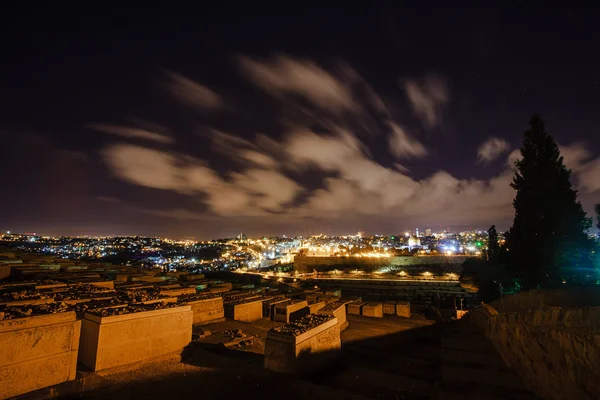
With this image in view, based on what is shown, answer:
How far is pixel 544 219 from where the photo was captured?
63.2 ft

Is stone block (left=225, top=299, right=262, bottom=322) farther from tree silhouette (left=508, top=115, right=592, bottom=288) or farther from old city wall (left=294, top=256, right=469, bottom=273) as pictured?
old city wall (left=294, top=256, right=469, bottom=273)

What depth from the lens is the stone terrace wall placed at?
4133 mm

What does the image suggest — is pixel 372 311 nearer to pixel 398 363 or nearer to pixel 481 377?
pixel 398 363

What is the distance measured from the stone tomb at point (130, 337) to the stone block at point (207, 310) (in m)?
2.85

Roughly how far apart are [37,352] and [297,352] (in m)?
4.90

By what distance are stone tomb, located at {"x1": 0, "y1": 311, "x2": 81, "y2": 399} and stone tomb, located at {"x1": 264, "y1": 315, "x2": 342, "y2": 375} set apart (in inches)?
152

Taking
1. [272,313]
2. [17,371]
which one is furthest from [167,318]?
[272,313]

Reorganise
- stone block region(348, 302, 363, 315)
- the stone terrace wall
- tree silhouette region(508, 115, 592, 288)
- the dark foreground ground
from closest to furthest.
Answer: the stone terrace wall → the dark foreground ground → stone block region(348, 302, 363, 315) → tree silhouette region(508, 115, 592, 288)

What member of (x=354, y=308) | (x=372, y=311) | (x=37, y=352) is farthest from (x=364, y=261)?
(x=37, y=352)

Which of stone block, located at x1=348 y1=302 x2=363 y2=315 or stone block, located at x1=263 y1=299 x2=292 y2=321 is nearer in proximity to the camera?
stone block, located at x1=263 y1=299 x2=292 y2=321

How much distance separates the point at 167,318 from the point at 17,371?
8.89ft

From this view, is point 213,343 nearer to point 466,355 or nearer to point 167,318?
point 167,318

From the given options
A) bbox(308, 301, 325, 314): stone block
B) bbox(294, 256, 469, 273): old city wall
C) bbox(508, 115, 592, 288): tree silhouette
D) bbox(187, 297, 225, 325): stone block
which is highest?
bbox(508, 115, 592, 288): tree silhouette

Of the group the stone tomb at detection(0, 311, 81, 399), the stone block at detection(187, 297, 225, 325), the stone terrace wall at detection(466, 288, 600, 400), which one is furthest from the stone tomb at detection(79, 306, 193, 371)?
the stone terrace wall at detection(466, 288, 600, 400)
